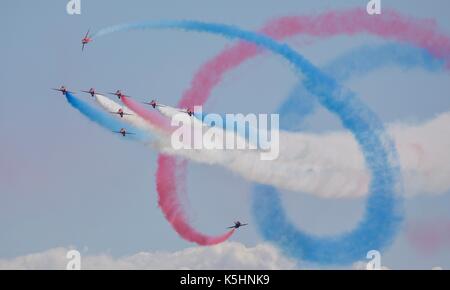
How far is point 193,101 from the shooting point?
77125 millimetres

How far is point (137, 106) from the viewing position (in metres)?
79.2
